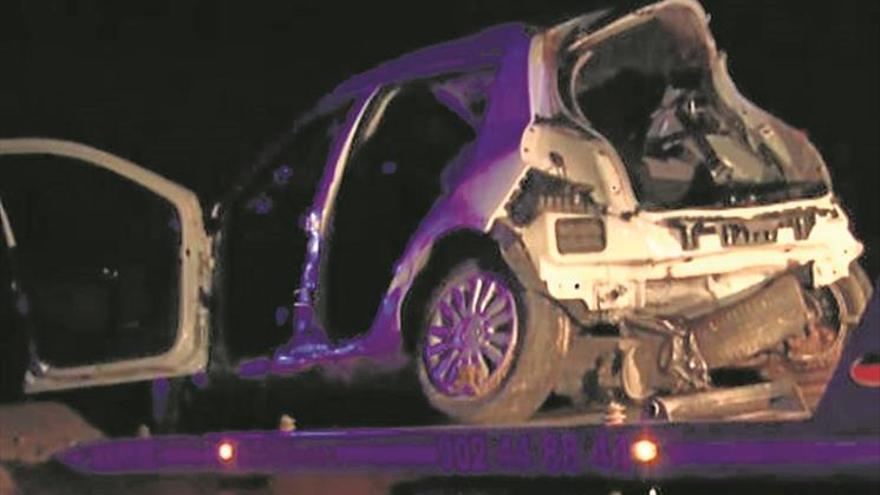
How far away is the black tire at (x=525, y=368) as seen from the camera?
15.2 feet

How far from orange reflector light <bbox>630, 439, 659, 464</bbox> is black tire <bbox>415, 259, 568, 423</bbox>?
1006 mm

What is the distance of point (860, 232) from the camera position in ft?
21.6

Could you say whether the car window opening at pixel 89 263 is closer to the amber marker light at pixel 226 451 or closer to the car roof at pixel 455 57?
the amber marker light at pixel 226 451

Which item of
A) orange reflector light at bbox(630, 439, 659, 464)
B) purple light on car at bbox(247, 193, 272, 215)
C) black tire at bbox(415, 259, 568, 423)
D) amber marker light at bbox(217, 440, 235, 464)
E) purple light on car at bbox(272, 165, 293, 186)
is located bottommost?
orange reflector light at bbox(630, 439, 659, 464)

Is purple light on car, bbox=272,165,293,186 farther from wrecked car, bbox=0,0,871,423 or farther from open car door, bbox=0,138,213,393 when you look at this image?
open car door, bbox=0,138,213,393

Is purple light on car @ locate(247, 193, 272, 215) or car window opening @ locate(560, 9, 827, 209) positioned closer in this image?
car window opening @ locate(560, 9, 827, 209)

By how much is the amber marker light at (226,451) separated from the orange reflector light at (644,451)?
71.0 inches

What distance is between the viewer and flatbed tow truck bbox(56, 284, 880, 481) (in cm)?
324

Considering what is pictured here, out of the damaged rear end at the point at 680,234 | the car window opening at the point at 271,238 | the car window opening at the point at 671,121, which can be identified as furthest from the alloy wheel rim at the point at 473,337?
Result: the car window opening at the point at 271,238

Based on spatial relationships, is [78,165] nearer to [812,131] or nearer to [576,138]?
[576,138]

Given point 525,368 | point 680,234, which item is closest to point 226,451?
point 525,368

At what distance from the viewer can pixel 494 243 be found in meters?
4.84

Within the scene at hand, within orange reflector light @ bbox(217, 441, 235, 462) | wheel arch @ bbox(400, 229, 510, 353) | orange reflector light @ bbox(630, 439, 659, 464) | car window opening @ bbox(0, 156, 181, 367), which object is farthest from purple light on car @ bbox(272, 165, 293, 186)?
orange reflector light @ bbox(630, 439, 659, 464)

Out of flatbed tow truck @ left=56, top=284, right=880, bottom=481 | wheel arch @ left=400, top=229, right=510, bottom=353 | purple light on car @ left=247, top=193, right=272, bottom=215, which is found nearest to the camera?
flatbed tow truck @ left=56, top=284, right=880, bottom=481
